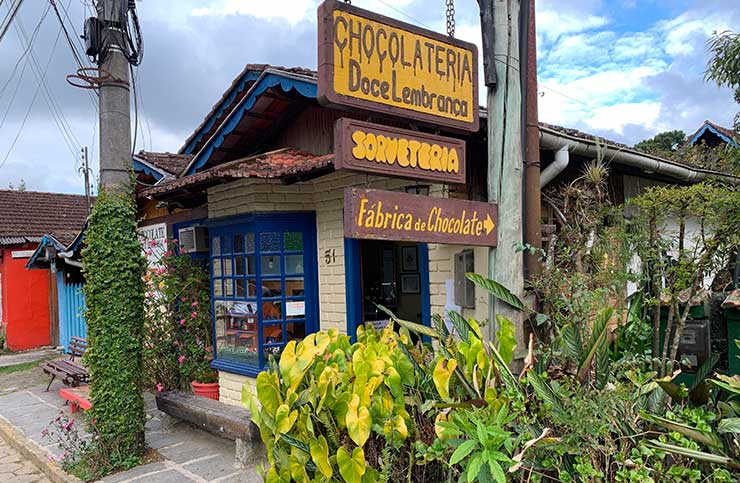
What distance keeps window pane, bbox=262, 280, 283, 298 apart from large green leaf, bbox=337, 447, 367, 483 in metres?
3.59

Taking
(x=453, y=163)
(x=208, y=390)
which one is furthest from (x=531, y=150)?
(x=208, y=390)

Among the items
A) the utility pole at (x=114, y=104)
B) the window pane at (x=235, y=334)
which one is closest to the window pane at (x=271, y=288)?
the window pane at (x=235, y=334)

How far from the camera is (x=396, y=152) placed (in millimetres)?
3219

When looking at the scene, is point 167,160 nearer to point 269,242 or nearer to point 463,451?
point 269,242

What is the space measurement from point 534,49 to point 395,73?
1.09 metres

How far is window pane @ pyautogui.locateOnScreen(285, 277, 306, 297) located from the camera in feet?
21.0

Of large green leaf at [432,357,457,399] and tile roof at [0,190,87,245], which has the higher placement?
tile roof at [0,190,87,245]

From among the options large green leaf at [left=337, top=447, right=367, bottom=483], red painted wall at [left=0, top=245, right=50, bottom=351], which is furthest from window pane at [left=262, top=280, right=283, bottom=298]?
red painted wall at [left=0, top=245, right=50, bottom=351]

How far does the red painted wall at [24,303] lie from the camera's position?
15.1 metres

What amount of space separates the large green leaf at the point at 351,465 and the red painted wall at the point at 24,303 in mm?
15231

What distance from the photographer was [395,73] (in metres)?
3.24

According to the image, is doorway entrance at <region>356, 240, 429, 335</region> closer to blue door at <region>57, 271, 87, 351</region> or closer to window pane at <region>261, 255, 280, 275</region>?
window pane at <region>261, 255, 280, 275</region>

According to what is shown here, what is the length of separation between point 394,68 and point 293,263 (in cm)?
357

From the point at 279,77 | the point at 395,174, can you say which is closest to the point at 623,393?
the point at 395,174
